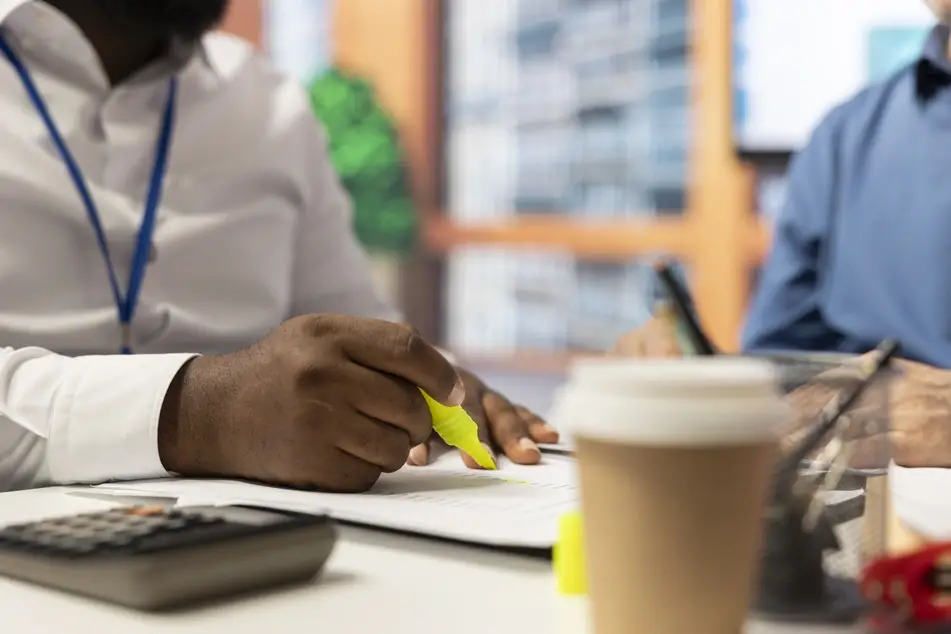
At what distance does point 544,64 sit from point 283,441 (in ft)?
9.55

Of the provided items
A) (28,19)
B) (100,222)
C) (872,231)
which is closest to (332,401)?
(100,222)

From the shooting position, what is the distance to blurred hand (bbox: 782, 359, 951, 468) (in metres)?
0.46

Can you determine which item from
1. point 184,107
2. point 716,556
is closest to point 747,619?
point 716,556

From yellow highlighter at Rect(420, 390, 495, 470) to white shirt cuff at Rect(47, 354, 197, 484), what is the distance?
0.20m

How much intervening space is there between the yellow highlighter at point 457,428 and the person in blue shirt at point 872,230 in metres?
0.86

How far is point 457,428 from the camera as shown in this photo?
778mm

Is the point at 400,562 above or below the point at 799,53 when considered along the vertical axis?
below

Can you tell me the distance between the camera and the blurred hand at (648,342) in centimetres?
92

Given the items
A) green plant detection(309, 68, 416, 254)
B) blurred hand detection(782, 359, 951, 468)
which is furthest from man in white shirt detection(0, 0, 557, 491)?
green plant detection(309, 68, 416, 254)

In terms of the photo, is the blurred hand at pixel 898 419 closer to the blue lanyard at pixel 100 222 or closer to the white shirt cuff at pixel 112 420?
the white shirt cuff at pixel 112 420

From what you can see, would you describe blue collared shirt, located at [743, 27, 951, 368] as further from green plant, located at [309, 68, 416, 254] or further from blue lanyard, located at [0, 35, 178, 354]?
green plant, located at [309, 68, 416, 254]

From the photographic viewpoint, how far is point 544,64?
3.47 metres

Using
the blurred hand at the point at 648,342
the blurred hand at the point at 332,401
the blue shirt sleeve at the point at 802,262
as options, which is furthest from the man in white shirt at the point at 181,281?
the blue shirt sleeve at the point at 802,262

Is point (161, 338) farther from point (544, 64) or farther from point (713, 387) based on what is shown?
point (544, 64)
